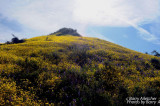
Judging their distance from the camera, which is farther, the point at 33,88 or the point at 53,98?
the point at 33,88

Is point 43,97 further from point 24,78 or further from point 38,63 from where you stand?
point 38,63

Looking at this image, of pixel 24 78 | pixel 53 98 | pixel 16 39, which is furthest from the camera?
pixel 16 39

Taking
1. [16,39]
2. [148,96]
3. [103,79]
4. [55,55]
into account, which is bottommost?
[148,96]

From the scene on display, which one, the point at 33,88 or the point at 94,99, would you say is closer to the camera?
the point at 94,99

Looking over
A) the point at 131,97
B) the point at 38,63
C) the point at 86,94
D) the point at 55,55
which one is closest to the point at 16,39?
the point at 55,55

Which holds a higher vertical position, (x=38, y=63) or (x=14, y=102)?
(x=38, y=63)

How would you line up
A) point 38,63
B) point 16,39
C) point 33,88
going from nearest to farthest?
point 33,88 → point 38,63 → point 16,39

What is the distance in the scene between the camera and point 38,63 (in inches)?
357

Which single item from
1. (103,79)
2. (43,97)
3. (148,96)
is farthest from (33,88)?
(148,96)

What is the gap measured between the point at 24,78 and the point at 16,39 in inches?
686

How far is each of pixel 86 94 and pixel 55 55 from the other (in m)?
6.72

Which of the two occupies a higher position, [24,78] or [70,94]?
[24,78]

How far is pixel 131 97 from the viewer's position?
5617 mm

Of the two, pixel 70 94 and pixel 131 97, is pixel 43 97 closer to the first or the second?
pixel 70 94
